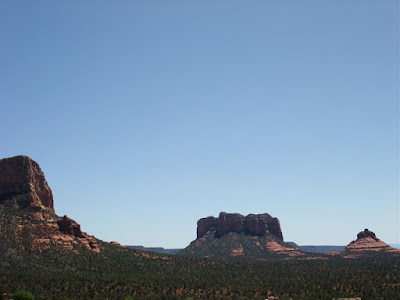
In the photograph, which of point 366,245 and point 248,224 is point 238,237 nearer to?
point 248,224

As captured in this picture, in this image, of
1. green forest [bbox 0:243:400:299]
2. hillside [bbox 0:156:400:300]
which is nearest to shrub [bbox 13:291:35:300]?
green forest [bbox 0:243:400:299]

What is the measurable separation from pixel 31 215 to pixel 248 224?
11493cm

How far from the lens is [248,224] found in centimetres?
18112

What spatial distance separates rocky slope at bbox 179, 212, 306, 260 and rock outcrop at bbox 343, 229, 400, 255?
20.9m

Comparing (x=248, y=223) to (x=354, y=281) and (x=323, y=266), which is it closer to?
(x=323, y=266)

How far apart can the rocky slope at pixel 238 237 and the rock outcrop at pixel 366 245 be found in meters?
20.9

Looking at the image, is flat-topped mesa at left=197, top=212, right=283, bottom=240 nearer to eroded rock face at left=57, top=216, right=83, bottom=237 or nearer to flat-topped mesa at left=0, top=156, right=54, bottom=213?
eroded rock face at left=57, top=216, right=83, bottom=237


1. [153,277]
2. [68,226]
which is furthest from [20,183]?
[153,277]

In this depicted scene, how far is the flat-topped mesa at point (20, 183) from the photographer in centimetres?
8725

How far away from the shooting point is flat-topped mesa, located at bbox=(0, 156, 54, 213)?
87250mm

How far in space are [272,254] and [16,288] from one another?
113 m

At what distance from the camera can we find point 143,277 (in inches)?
2633

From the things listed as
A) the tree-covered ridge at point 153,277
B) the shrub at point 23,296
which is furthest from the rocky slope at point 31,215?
the shrub at point 23,296

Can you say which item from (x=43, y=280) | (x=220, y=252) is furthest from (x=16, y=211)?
(x=220, y=252)
